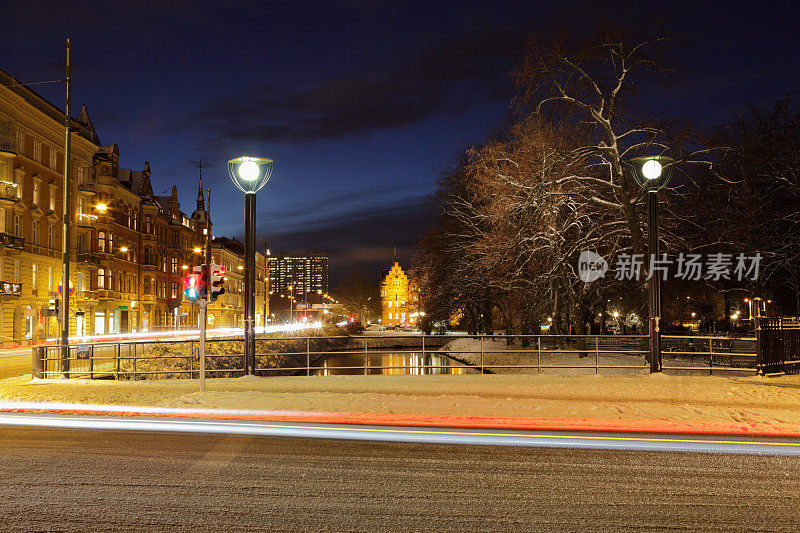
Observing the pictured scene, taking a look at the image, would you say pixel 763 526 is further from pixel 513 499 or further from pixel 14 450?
pixel 14 450

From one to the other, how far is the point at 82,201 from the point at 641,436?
5961cm

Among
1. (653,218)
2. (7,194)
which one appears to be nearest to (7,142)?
(7,194)

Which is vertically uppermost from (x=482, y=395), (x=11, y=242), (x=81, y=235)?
(x=81, y=235)

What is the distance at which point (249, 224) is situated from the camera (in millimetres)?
18250

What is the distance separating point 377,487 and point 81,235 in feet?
199

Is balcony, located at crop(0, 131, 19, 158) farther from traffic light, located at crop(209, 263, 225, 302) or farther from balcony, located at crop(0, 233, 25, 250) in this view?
traffic light, located at crop(209, 263, 225, 302)

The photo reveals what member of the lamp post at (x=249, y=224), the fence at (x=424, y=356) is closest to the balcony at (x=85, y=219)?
the fence at (x=424, y=356)

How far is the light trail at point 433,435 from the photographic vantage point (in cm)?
989

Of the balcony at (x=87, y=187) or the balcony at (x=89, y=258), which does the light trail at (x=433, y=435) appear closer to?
the balcony at (x=89, y=258)

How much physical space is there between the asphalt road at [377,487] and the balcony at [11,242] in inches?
1527

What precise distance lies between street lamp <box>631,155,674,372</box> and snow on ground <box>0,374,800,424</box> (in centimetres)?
100

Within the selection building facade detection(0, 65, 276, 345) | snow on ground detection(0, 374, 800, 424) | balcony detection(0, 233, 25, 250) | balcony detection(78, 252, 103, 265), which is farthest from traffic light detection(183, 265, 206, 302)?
balcony detection(78, 252, 103, 265)

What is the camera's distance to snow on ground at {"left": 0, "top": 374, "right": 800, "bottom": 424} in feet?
43.4

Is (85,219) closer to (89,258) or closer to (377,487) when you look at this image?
(89,258)
